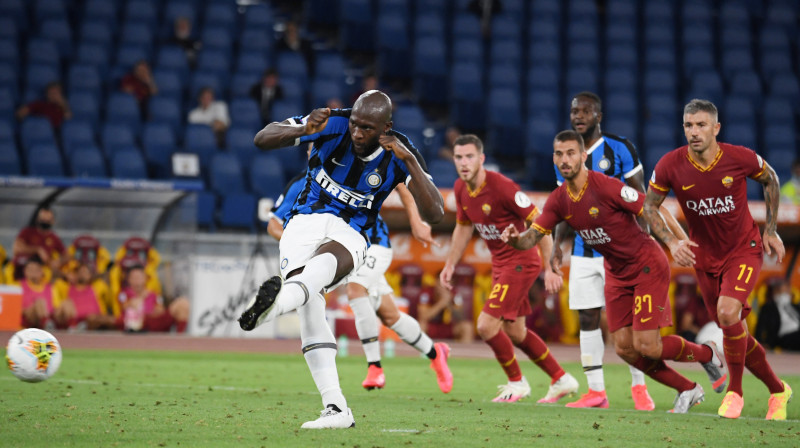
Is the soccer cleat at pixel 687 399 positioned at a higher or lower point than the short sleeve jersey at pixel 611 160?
lower

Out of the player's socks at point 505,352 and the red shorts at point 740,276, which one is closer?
the red shorts at point 740,276

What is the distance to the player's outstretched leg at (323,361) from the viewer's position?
18.5 feet

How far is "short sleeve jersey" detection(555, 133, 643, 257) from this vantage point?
8.62 metres

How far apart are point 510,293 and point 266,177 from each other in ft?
32.1

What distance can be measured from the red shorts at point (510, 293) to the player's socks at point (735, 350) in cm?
190

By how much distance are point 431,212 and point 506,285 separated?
278 centimetres

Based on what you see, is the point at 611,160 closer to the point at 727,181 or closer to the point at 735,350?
the point at 727,181

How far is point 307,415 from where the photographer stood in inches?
253

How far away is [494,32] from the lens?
73.6 ft

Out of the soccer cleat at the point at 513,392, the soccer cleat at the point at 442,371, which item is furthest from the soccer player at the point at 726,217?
the soccer cleat at the point at 442,371

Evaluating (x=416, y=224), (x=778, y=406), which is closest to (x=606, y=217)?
(x=416, y=224)

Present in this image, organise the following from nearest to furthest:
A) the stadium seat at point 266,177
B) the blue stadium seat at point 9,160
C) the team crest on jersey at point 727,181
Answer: the team crest on jersey at point 727,181, the blue stadium seat at point 9,160, the stadium seat at point 266,177

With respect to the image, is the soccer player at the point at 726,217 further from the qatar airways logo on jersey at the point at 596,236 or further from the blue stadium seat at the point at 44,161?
the blue stadium seat at the point at 44,161

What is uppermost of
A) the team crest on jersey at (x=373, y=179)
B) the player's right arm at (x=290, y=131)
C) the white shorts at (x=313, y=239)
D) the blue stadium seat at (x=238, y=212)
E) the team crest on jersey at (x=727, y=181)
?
the player's right arm at (x=290, y=131)
